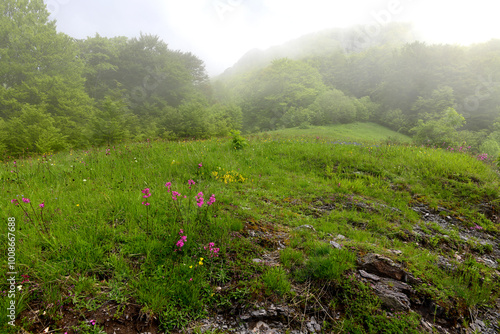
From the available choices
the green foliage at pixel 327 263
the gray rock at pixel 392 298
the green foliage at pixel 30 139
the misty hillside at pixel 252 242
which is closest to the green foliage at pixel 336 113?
the misty hillside at pixel 252 242

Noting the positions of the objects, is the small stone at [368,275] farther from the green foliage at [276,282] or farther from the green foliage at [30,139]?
the green foliage at [30,139]

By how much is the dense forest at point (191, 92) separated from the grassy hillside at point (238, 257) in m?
9.45

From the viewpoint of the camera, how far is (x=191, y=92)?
115 ft

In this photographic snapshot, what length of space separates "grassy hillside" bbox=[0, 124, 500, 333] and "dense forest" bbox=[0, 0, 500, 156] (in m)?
9.45

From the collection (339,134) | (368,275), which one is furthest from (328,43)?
(368,275)

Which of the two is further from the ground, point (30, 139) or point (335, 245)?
point (30, 139)

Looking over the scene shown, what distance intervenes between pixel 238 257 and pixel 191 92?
1429 inches

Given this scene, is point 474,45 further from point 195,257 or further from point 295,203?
point 195,257

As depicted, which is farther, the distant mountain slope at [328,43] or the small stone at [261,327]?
the distant mountain slope at [328,43]

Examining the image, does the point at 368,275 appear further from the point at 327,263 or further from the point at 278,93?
the point at 278,93

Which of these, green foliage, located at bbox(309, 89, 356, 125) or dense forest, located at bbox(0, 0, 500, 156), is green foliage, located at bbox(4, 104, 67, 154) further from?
green foliage, located at bbox(309, 89, 356, 125)

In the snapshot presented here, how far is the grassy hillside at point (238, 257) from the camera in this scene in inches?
82.0

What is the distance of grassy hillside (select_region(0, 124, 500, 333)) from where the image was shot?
208 cm

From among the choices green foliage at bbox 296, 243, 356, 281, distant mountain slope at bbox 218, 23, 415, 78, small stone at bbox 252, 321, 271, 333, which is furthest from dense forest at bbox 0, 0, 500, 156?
distant mountain slope at bbox 218, 23, 415, 78
